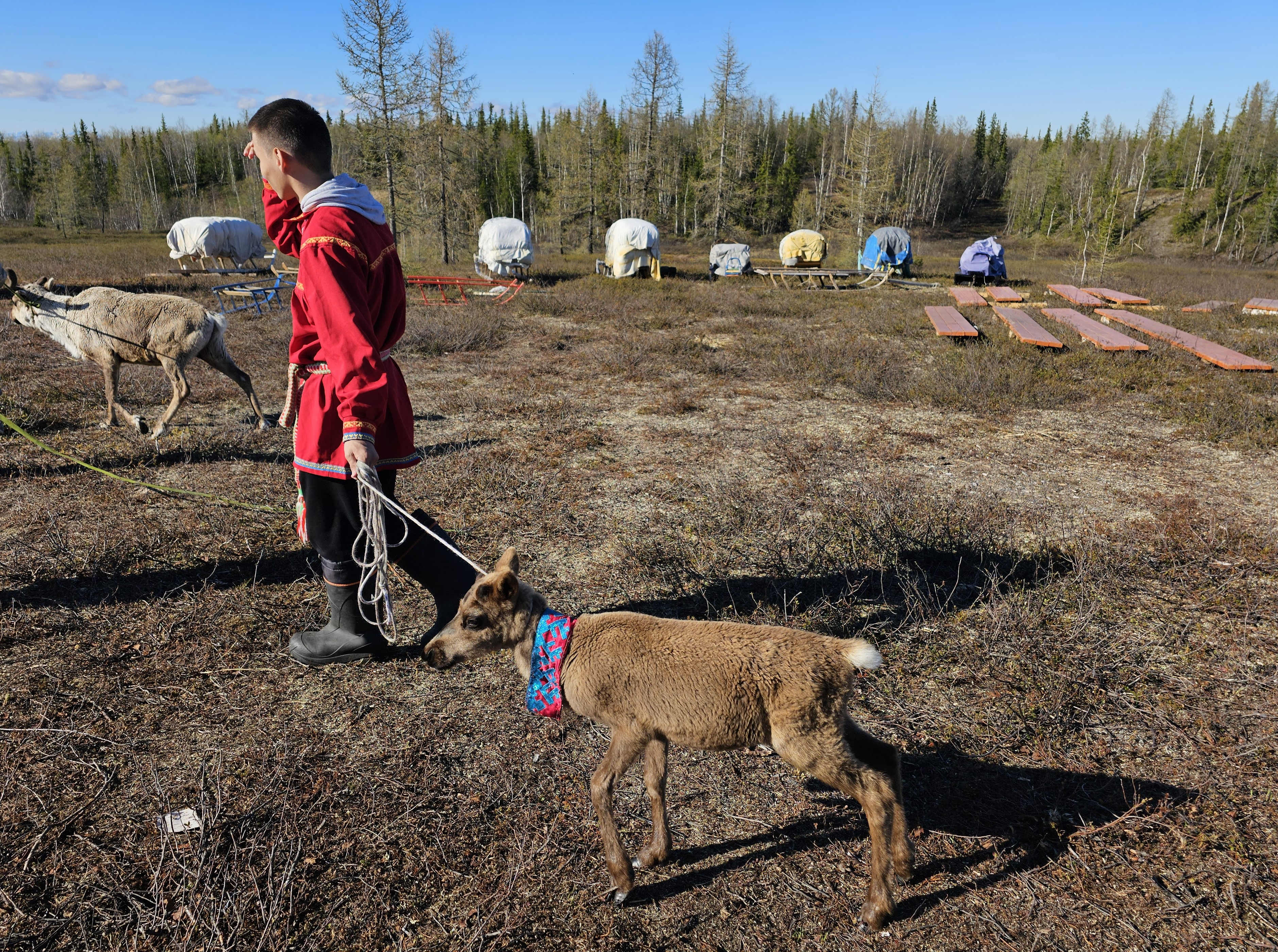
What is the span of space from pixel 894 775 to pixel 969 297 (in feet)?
69.7

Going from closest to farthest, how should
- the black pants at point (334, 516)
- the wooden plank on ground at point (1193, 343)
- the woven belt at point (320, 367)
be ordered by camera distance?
1. the woven belt at point (320, 367)
2. the black pants at point (334, 516)
3. the wooden plank on ground at point (1193, 343)

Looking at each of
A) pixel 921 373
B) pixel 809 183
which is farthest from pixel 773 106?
pixel 921 373

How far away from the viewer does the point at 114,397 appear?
7.88 meters

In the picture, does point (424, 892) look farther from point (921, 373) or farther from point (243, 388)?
point (921, 373)

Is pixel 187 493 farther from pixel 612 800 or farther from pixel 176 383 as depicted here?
pixel 612 800

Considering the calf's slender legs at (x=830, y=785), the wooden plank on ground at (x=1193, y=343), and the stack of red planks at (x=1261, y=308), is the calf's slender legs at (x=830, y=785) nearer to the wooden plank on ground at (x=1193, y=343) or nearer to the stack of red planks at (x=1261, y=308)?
the wooden plank on ground at (x=1193, y=343)

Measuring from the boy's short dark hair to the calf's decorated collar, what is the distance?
7.09ft

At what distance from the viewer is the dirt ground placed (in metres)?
2.49

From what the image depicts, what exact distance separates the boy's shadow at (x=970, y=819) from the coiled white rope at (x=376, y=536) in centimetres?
160

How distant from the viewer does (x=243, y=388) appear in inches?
325

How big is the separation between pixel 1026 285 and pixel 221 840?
3092cm

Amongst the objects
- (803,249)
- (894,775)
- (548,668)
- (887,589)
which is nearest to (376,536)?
(548,668)

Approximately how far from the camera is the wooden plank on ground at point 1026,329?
501 inches

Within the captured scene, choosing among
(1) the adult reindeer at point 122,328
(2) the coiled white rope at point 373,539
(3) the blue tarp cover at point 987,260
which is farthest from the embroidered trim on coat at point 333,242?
(3) the blue tarp cover at point 987,260
